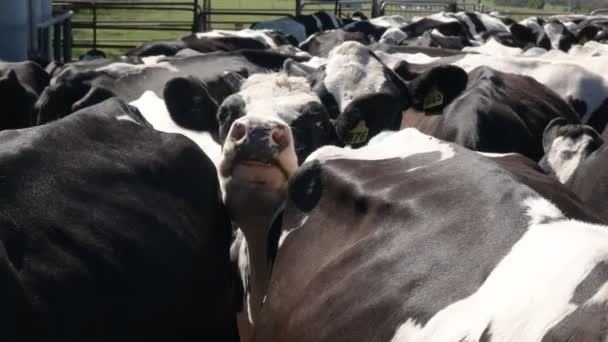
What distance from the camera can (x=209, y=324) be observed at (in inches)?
146

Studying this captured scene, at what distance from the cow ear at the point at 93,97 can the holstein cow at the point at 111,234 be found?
2.30m

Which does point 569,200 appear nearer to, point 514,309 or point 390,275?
point 390,275

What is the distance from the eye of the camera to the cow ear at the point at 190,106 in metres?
5.13

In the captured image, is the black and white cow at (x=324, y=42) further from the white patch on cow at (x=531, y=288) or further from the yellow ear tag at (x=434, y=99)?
the white patch on cow at (x=531, y=288)

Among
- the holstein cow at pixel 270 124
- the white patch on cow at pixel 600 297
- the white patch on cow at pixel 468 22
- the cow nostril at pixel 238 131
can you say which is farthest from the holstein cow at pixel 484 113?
the white patch on cow at pixel 468 22

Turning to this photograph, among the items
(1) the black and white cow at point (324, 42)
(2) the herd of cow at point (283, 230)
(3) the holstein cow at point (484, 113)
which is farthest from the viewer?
(1) the black and white cow at point (324, 42)

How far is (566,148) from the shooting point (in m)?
5.49

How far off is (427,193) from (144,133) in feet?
3.70

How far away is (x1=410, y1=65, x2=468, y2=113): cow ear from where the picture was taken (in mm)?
6484

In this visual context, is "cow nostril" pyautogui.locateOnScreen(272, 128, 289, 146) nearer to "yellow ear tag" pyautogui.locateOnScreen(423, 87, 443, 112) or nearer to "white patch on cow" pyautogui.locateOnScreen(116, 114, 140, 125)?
"white patch on cow" pyautogui.locateOnScreen(116, 114, 140, 125)

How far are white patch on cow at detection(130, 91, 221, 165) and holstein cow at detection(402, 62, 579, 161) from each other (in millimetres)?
1617

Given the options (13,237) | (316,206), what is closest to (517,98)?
(316,206)

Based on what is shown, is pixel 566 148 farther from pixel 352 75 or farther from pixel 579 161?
pixel 352 75

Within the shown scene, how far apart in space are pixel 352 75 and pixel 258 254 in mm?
2210
